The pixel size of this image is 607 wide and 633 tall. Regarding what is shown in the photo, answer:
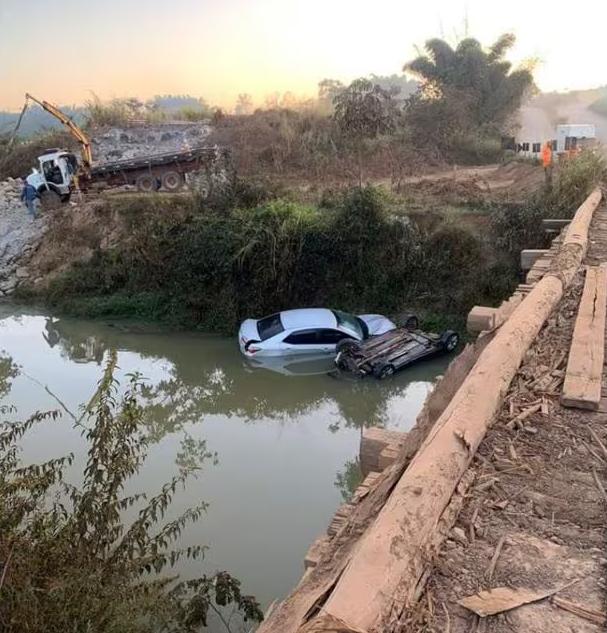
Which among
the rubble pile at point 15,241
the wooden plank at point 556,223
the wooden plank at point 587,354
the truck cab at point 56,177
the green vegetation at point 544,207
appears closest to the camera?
the wooden plank at point 587,354

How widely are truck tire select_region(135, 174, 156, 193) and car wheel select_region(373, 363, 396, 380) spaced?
13.0 m

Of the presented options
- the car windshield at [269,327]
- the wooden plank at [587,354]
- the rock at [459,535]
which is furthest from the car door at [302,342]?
the rock at [459,535]

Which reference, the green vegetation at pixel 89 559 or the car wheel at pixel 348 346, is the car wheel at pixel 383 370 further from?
the green vegetation at pixel 89 559

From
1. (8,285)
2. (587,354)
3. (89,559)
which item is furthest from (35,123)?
(587,354)

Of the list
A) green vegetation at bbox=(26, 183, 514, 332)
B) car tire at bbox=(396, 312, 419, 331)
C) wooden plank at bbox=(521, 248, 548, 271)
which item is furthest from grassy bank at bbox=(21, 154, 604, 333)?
wooden plank at bbox=(521, 248, 548, 271)

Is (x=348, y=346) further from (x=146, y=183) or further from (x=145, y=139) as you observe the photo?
(x=145, y=139)

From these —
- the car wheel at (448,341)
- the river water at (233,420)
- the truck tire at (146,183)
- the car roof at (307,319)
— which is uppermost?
the truck tire at (146,183)

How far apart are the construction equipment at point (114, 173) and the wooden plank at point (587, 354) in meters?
18.8

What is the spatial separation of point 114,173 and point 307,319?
1193 centimetres

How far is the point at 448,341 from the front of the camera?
47.1 feet

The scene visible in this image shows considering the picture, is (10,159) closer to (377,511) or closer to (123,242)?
(123,242)

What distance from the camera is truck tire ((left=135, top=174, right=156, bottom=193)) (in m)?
22.7

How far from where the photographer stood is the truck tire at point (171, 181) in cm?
2284

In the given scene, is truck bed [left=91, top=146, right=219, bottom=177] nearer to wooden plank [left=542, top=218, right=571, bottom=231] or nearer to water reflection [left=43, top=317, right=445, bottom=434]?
water reflection [left=43, top=317, right=445, bottom=434]
